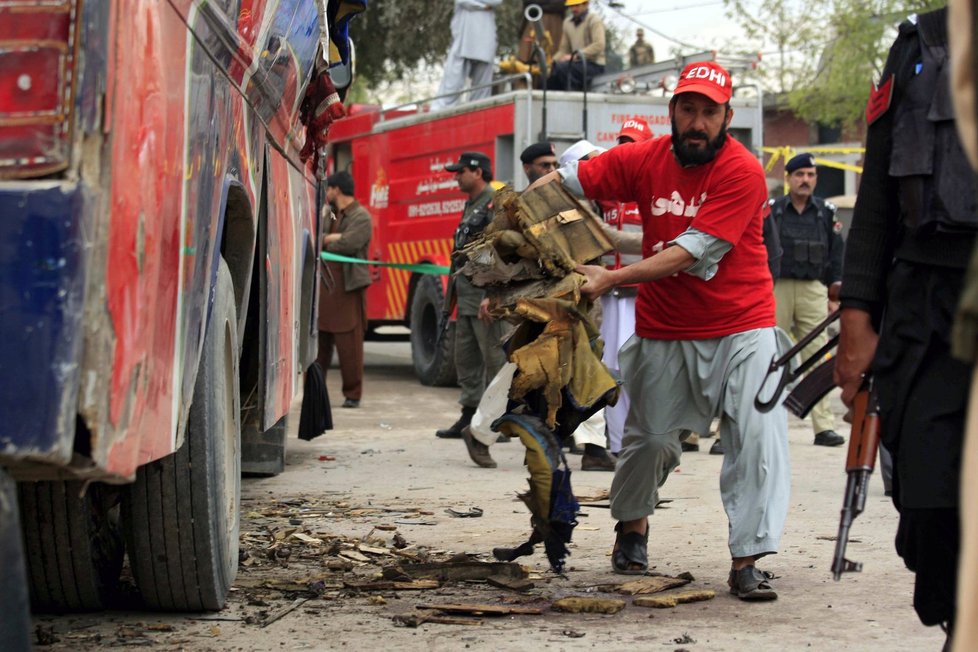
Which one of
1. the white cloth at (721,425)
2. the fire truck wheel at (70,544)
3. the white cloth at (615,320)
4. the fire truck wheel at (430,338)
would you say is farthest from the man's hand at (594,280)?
the fire truck wheel at (430,338)

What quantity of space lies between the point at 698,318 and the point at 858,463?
2045 mm

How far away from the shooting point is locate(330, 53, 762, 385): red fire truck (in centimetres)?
1340

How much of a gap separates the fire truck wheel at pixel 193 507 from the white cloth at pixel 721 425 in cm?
166

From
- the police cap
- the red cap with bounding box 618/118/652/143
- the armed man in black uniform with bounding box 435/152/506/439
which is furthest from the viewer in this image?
the armed man in black uniform with bounding box 435/152/506/439

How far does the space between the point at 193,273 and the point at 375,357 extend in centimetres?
1657

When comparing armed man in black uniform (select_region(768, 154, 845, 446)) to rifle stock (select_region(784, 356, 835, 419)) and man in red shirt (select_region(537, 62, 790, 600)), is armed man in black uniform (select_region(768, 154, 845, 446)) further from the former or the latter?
rifle stock (select_region(784, 356, 835, 419))

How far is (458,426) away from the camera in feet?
34.4

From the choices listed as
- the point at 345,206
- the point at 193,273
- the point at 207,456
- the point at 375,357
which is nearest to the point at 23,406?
the point at 193,273

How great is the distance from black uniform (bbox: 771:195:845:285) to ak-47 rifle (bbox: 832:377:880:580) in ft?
23.2

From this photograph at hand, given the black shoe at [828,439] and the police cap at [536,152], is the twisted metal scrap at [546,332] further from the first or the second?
the black shoe at [828,439]

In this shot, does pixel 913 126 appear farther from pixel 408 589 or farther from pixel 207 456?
pixel 408 589

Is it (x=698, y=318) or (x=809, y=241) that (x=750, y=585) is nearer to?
(x=698, y=318)

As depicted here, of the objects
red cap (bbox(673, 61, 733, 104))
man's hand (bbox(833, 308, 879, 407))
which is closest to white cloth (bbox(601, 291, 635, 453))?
red cap (bbox(673, 61, 733, 104))

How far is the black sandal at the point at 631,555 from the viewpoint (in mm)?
5555
